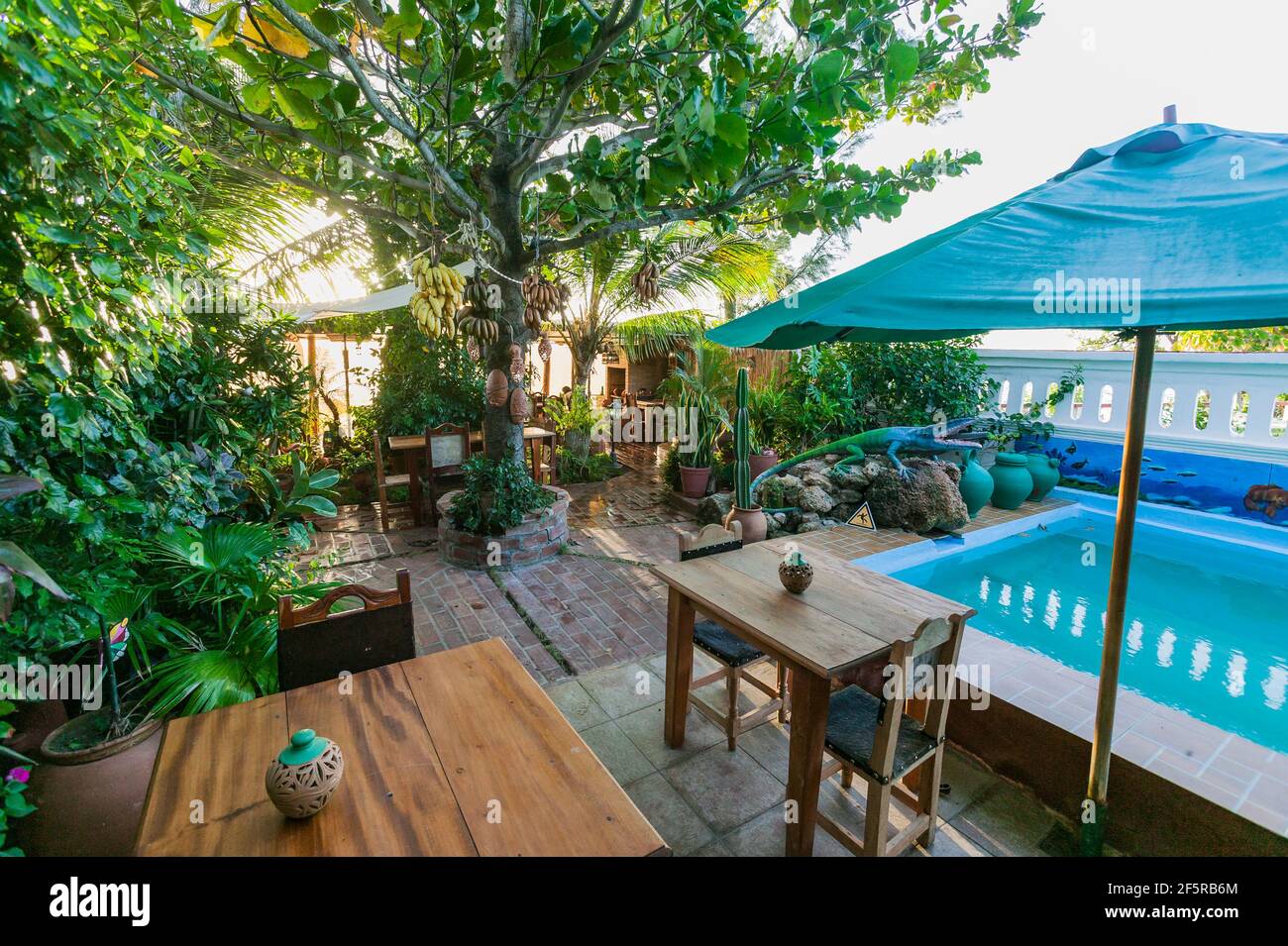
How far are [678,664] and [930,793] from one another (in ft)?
3.94

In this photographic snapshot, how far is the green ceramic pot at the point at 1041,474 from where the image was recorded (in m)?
7.20

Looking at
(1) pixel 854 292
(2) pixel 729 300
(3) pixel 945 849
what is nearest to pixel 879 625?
(3) pixel 945 849

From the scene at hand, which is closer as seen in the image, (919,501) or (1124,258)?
(1124,258)

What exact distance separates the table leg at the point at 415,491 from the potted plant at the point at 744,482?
3813 millimetres

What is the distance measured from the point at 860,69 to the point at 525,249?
2.91 meters

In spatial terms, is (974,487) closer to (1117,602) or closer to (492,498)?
(1117,602)

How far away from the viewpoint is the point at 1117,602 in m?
2.19

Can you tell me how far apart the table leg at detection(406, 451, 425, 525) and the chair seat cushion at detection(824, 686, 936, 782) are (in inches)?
217

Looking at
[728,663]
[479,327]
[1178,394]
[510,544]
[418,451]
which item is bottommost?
[510,544]

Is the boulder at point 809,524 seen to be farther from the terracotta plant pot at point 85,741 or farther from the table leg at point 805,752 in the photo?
the terracotta plant pot at point 85,741

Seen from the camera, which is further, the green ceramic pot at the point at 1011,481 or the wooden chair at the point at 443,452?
the green ceramic pot at the point at 1011,481

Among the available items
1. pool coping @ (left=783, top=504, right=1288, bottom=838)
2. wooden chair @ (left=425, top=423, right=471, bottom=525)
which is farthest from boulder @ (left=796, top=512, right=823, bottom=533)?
wooden chair @ (left=425, top=423, right=471, bottom=525)

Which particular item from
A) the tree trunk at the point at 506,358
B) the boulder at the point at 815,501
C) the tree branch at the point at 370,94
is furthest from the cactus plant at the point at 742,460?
the tree branch at the point at 370,94

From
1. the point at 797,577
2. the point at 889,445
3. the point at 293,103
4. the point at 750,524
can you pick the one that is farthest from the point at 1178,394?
the point at 293,103
